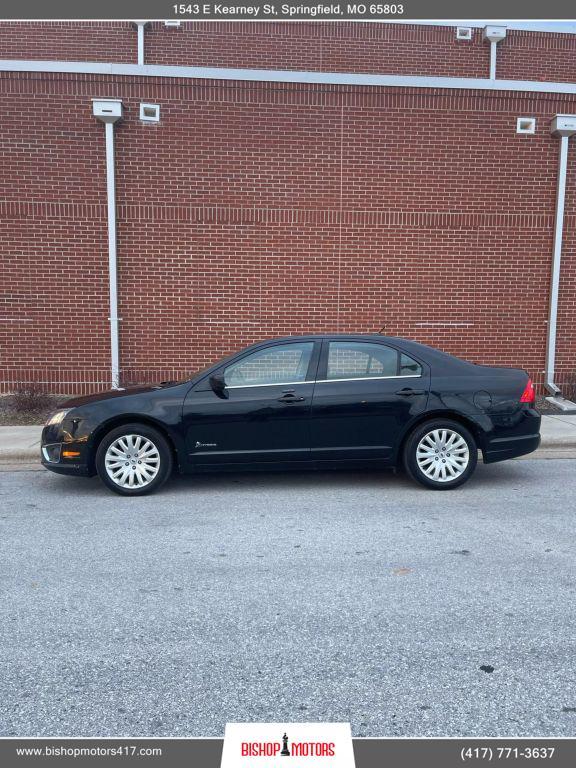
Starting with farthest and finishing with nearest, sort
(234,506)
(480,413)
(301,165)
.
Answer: (301,165)
(480,413)
(234,506)

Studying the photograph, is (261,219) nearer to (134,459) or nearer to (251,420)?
(251,420)

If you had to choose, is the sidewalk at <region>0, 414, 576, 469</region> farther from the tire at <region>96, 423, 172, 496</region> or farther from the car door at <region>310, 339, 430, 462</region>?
the car door at <region>310, 339, 430, 462</region>

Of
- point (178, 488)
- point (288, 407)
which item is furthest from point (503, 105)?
point (178, 488)

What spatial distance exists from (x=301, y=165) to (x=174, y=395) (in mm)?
5800

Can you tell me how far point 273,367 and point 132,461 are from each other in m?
1.63

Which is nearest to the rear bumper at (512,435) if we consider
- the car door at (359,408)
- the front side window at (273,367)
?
the car door at (359,408)

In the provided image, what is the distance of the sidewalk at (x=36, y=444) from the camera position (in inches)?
289

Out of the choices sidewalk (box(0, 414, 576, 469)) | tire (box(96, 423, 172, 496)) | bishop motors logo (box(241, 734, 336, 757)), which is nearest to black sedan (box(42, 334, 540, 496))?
tire (box(96, 423, 172, 496))

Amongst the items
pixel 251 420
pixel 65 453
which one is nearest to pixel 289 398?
pixel 251 420

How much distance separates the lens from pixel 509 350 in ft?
35.1

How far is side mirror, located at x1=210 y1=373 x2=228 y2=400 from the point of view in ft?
19.0

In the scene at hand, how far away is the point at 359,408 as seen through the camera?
233 inches

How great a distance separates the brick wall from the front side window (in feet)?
14.1

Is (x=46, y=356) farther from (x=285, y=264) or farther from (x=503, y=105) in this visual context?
(x=503, y=105)
